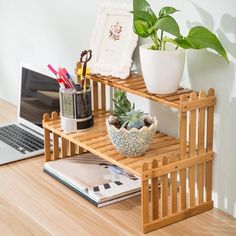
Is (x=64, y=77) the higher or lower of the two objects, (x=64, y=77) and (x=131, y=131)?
the higher

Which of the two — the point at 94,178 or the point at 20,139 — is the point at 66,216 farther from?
the point at 20,139

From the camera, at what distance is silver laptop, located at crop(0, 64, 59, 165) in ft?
6.15

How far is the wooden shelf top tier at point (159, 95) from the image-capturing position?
1.37m

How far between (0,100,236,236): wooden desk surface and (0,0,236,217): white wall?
0.34 ft

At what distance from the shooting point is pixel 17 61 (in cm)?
239

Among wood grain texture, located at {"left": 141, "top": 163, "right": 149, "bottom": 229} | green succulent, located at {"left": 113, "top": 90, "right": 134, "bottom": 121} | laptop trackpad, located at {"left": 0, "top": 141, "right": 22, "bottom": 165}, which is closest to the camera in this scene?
wood grain texture, located at {"left": 141, "top": 163, "right": 149, "bottom": 229}

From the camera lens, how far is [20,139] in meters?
1.98

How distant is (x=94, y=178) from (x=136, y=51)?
0.39 m

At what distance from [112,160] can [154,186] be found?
13 centimetres

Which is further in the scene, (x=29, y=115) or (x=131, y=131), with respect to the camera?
(x=29, y=115)

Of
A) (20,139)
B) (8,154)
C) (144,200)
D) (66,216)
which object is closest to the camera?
(144,200)

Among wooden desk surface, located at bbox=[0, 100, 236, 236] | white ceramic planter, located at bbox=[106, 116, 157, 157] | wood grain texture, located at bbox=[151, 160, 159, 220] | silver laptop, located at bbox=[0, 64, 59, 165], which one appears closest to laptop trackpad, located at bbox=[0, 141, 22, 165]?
silver laptop, located at bbox=[0, 64, 59, 165]

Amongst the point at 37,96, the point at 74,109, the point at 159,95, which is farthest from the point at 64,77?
the point at 37,96

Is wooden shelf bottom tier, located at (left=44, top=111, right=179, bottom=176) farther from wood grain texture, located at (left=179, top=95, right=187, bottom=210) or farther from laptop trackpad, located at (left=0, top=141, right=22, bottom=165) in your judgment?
laptop trackpad, located at (left=0, top=141, right=22, bottom=165)
